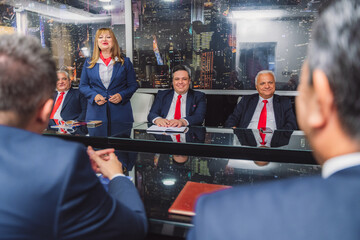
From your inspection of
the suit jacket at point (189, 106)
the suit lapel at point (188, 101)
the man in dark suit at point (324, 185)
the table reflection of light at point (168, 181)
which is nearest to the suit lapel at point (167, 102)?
the suit jacket at point (189, 106)

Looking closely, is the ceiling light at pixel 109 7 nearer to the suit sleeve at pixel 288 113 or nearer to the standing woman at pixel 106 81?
the standing woman at pixel 106 81

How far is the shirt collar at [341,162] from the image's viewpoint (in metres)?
0.53

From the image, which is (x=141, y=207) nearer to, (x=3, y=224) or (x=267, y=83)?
(x=3, y=224)

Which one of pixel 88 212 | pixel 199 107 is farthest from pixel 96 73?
pixel 88 212

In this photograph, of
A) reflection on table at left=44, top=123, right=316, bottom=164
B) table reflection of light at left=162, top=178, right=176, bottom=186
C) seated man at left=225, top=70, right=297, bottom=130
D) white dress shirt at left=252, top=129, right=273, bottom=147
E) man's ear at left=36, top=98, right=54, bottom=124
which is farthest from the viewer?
seated man at left=225, top=70, right=297, bottom=130

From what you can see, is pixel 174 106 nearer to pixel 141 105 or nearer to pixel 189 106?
pixel 189 106

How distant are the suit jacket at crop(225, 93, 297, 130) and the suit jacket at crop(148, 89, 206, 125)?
1.30ft

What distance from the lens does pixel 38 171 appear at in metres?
0.71

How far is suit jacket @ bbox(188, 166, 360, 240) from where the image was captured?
0.46 metres

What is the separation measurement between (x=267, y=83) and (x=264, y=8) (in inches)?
74.2

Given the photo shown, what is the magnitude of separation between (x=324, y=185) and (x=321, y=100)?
0.56 ft

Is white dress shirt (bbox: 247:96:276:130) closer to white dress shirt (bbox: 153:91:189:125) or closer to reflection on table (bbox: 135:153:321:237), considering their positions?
white dress shirt (bbox: 153:91:189:125)

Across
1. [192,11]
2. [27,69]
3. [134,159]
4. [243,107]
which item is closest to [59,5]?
[192,11]

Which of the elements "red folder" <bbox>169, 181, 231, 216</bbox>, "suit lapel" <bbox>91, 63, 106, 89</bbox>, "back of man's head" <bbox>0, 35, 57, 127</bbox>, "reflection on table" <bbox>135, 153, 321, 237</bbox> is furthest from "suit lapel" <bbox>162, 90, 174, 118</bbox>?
"back of man's head" <bbox>0, 35, 57, 127</bbox>
